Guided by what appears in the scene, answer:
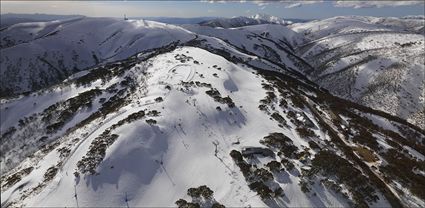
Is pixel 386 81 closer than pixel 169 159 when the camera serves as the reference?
No

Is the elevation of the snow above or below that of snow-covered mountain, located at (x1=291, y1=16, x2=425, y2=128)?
above

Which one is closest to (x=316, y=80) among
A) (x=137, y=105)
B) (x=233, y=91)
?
(x=233, y=91)

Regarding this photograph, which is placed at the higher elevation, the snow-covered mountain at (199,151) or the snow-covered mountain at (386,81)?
the snow-covered mountain at (199,151)

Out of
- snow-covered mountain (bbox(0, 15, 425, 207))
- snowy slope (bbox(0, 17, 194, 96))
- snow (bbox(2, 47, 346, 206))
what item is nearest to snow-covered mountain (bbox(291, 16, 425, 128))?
snow-covered mountain (bbox(0, 15, 425, 207))

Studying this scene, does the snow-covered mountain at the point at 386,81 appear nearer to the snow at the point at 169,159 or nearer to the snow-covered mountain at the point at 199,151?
the snow-covered mountain at the point at 199,151

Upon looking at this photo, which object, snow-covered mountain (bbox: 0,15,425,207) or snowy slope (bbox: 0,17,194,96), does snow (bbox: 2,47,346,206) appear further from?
snowy slope (bbox: 0,17,194,96)

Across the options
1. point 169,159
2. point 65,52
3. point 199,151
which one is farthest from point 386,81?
point 65,52

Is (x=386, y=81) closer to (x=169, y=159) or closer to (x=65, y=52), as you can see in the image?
(x=169, y=159)

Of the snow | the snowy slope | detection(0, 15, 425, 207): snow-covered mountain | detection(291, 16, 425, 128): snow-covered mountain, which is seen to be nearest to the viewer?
the snow

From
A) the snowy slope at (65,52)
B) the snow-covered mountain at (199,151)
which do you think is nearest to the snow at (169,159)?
the snow-covered mountain at (199,151)
